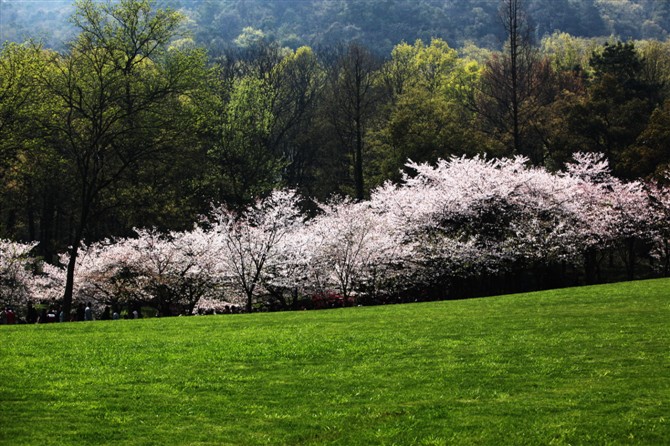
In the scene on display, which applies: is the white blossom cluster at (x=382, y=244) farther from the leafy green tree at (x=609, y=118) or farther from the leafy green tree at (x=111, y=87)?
the leafy green tree at (x=609, y=118)

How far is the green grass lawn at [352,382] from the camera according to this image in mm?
9969

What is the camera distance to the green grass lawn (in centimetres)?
997

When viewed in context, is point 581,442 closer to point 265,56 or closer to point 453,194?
point 453,194

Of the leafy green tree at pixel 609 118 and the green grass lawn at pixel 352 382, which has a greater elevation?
the leafy green tree at pixel 609 118

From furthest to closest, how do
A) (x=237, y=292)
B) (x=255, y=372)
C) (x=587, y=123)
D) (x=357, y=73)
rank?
(x=357, y=73) < (x=587, y=123) < (x=237, y=292) < (x=255, y=372)

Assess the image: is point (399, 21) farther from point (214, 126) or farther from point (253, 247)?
point (253, 247)

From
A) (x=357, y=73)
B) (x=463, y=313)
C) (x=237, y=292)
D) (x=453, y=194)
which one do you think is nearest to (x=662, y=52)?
(x=357, y=73)

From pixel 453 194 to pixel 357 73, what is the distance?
79.3 ft

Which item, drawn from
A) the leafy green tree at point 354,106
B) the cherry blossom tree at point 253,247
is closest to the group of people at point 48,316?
the cherry blossom tree at point 253,247

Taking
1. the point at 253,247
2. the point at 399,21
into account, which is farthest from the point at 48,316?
the point at 399,21

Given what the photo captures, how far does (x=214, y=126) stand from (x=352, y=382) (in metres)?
42.5

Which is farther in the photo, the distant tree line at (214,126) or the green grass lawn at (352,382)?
the distant tree line at (214,126)

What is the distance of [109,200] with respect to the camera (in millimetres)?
45531

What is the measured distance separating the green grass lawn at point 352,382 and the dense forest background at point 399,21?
134667 millimetres
